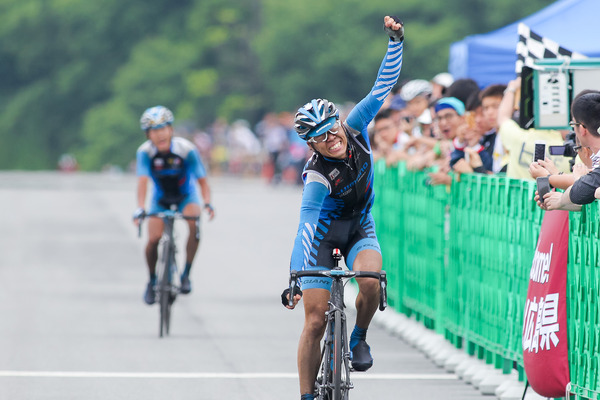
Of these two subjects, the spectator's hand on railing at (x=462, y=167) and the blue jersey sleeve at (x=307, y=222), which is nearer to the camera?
the blue jersey sleeve at (x=307, y=222)

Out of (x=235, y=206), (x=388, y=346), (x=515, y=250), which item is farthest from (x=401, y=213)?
(x=235, y=206)

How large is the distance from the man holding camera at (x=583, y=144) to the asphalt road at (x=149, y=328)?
249cm

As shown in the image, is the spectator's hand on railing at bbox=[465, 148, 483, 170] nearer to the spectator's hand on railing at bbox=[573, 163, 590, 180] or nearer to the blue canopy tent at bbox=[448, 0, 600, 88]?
the blue canopy tent at bbox=[448, 0, 600, 88]

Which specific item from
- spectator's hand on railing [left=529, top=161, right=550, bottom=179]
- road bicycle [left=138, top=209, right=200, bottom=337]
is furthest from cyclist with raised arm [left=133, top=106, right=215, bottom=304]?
spectator's hand on railing [left=529, top=161, right=550, bottom=179]

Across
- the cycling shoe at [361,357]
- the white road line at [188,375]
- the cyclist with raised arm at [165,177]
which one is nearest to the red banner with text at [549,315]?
the cycling shoe at [361,357]

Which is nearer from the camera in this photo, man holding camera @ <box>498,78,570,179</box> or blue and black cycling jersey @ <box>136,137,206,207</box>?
man holding camera @ <box>498,78,570,179</box>

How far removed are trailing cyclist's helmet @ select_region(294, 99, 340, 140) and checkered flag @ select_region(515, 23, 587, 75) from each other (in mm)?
4298

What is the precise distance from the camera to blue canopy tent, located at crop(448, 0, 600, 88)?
12766 millimetres

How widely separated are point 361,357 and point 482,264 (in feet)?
7.93

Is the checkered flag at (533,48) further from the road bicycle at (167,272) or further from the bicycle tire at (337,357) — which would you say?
the bicycle tire at (337,357)

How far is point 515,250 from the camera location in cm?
912

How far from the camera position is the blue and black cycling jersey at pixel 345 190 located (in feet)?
25.1

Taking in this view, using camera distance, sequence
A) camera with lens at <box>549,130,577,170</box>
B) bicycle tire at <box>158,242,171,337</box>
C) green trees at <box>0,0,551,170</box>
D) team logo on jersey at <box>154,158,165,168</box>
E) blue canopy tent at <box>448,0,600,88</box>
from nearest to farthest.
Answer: camera with lens at <box>549,130,577,170</box>, bicycle tire at <box>158,242,171,337</box>, blue canopy tent at <box>448,0,600,88</box>, team logo on jersey at <box>154,158,165,168</box>, green trees at <box>0,0,551,170</box>

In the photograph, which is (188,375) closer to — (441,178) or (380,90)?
(441,178)
